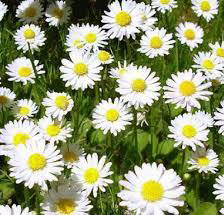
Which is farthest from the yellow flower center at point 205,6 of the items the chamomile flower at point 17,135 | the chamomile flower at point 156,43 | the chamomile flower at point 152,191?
the chamomile flower at point 152,191

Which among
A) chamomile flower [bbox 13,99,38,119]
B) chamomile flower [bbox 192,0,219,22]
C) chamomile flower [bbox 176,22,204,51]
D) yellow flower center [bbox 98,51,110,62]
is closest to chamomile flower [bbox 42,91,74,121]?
chamomile flower [bbox 13,99,38,119]

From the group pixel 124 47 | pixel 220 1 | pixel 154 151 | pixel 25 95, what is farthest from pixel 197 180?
pixel 220 1

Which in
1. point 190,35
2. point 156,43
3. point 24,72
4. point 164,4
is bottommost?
point 24,72

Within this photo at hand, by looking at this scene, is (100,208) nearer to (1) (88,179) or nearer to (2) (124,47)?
(1) (88,179)

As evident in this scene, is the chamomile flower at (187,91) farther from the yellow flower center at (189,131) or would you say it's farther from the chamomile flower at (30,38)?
the chamomile flower at (30,38)

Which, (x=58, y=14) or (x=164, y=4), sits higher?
(x=164, y=4)

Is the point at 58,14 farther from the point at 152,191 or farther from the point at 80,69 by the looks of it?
the point at 152,191

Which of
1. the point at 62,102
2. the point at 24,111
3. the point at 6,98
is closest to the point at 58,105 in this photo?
the point at 62,102
